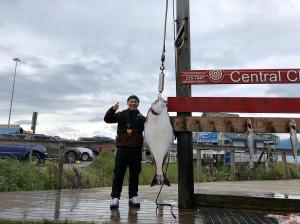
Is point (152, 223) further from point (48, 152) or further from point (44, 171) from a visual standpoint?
point (48, 152)

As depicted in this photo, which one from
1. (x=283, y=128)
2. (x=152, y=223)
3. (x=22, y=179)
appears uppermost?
(x=283, y=128)

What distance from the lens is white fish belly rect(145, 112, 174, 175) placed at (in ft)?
18.4

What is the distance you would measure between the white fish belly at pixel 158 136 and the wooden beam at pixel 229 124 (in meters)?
0.68

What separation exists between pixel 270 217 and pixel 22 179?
19.4 ft

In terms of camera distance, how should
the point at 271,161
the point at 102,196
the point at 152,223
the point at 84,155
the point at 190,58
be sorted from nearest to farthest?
the point at 152,223 → the point at 190,58 → the point at 102,196 → the point at 271,161 → the point at 84,155

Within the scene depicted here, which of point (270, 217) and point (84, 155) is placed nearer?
point (270, 217)

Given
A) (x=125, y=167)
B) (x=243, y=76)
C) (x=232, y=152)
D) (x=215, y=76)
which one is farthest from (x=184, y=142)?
(x=232, y=152)

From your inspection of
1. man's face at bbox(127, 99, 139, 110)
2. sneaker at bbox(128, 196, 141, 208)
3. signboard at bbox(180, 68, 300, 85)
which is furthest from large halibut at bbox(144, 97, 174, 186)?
sneaker at bbox(128, 196, 141, 208)

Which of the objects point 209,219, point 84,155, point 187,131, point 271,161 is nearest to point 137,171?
point 187,131

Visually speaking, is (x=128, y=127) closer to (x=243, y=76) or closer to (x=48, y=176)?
(x=243, y=76)

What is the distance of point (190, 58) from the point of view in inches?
275

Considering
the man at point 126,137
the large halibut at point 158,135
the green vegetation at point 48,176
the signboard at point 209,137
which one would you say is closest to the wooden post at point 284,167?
the green vegetation at point 48,176

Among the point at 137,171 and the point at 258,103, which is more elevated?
the point at 258,103

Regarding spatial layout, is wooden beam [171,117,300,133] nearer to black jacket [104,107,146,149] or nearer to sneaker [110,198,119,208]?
black jacket [104,107,146,149]
